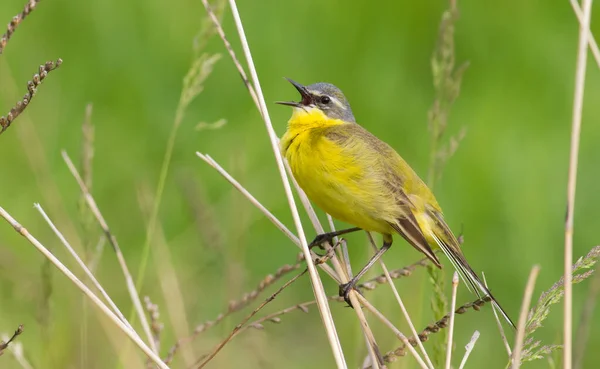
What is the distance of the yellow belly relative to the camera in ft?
14.2

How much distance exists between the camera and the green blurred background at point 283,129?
6.30 metres

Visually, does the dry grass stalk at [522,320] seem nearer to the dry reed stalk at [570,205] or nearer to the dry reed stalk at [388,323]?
the dry reed stalk at [570,205]

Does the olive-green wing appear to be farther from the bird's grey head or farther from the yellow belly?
the bird's grey head

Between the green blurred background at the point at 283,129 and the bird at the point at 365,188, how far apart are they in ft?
3.99

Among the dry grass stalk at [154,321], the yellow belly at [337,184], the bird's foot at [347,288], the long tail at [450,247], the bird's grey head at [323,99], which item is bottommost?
the long tail at [450,247]

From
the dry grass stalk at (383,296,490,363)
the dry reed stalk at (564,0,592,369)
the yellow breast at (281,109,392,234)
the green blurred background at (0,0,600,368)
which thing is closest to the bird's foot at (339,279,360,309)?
the dry grass stalk at (383,296,490,363)

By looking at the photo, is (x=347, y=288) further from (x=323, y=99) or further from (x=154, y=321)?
(x=323, y=99)

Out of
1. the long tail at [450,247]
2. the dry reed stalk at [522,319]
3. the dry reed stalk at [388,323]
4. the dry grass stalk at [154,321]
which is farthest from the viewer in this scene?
the long tail at [450,247]

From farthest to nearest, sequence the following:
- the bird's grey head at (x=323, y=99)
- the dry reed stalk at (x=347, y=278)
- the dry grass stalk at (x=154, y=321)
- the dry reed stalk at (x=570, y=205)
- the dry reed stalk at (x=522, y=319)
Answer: the bird's grey head at (x=323, y=99) < the dry grass stalk at (x=154, y=321) < the dry reed stalk at (x=347, y=278) < the dry reed stalk at (x=570, y=205) < the dry reed stalk at (x=522, y=319)

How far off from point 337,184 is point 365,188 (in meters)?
0.15

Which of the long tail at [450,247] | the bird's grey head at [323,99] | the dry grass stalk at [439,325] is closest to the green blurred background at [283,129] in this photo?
the bird's grey head at [323,99]

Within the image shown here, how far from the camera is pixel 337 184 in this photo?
436cm

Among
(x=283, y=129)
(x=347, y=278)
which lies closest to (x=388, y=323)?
(x=347, y=278)

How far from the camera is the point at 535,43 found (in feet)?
25.8
